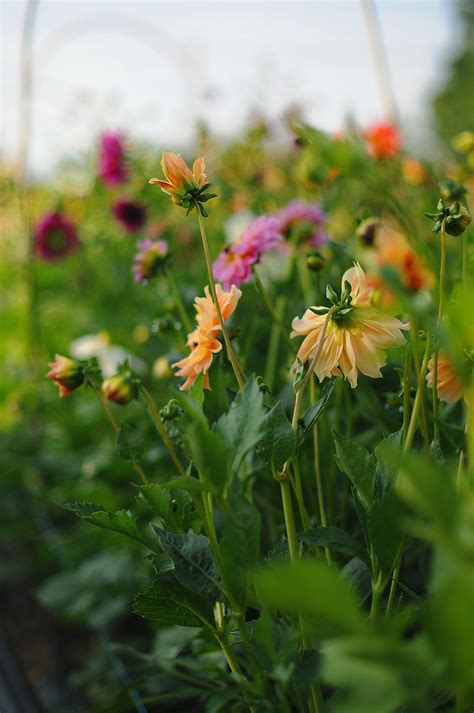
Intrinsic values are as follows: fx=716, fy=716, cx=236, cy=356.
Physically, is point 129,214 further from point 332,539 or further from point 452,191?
point 332,539

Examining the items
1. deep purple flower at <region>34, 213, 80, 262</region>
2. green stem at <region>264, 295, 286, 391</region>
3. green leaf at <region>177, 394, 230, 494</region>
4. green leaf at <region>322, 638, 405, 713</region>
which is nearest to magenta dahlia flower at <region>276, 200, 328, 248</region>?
green stem at <region>264, 295, 286, 391</region>

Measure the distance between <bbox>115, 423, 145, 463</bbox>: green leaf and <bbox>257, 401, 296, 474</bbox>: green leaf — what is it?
0.12 meters

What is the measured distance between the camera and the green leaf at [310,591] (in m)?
0.18

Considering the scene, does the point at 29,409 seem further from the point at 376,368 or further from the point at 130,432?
the point at 376,368

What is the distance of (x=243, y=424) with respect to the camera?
30 cm

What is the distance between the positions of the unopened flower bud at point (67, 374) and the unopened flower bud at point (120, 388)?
3 cm

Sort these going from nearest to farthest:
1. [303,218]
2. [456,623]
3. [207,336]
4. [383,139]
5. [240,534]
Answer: [456,623]
[240,534]
[207,336]
[303,218]
[383,139]

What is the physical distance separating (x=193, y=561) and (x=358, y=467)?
0.09 metres

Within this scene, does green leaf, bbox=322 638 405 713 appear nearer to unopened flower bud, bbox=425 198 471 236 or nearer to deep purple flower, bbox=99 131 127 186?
unopened flower bud, bbox=425 198 471 236

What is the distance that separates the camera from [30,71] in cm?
116

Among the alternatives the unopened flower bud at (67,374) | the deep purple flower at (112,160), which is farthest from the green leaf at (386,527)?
the deep purple flower at (112,160)

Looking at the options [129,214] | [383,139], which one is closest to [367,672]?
[383,139]

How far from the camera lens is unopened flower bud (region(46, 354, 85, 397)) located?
45 centimetres

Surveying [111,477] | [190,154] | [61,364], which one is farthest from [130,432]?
[190,154]
